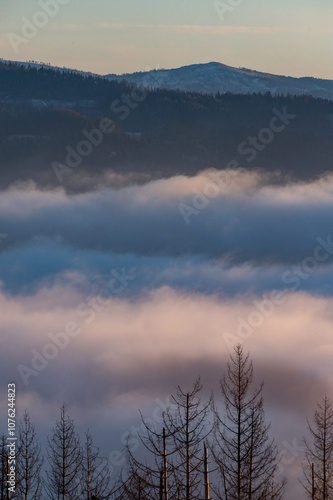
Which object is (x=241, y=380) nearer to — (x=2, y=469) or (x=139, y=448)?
(x=2, y=469)

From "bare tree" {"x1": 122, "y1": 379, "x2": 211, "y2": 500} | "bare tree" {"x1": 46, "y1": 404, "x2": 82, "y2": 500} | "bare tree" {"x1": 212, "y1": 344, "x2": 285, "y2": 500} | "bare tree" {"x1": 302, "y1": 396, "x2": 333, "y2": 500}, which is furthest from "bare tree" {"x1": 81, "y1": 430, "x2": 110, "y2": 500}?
"bare tree" {"x1": 302, "y1": 396, "x2": 333, "y2": 500}

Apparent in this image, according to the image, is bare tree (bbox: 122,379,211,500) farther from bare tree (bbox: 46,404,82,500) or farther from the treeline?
bare tree (bbox: 46,404,82,500)

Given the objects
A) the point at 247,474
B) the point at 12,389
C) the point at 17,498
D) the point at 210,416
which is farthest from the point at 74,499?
the point at 210,416

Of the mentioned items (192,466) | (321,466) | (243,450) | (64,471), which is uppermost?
(321,466)

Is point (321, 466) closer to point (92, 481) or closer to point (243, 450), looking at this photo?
point (92, 481)

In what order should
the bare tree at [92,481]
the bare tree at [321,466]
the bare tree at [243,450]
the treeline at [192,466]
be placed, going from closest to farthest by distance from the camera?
the treeline at [192,466]
the bare tree at [243,450]
the bare tree at [321,466]
the bare tree at [92,481]

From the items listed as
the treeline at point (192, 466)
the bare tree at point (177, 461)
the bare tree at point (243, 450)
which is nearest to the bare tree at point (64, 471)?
the treeline at point (192, 466)

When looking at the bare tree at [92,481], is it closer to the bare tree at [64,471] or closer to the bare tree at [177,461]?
the bare tree at [64,471]

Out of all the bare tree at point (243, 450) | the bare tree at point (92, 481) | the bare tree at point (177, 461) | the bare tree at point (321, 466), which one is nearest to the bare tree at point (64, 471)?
the bare tree at point (92, 481)

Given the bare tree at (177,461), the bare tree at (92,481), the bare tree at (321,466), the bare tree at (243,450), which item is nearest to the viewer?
the bare tree at (177,461)

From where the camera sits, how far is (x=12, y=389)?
6456 centimetres

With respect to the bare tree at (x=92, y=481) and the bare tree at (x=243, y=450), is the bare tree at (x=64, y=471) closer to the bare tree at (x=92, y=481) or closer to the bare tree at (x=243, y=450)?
the bare tree at (x=92, y=481)

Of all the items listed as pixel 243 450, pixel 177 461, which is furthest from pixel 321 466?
pixel 243 450

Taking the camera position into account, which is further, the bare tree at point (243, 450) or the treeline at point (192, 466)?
the bare tree at point (243, 450)
